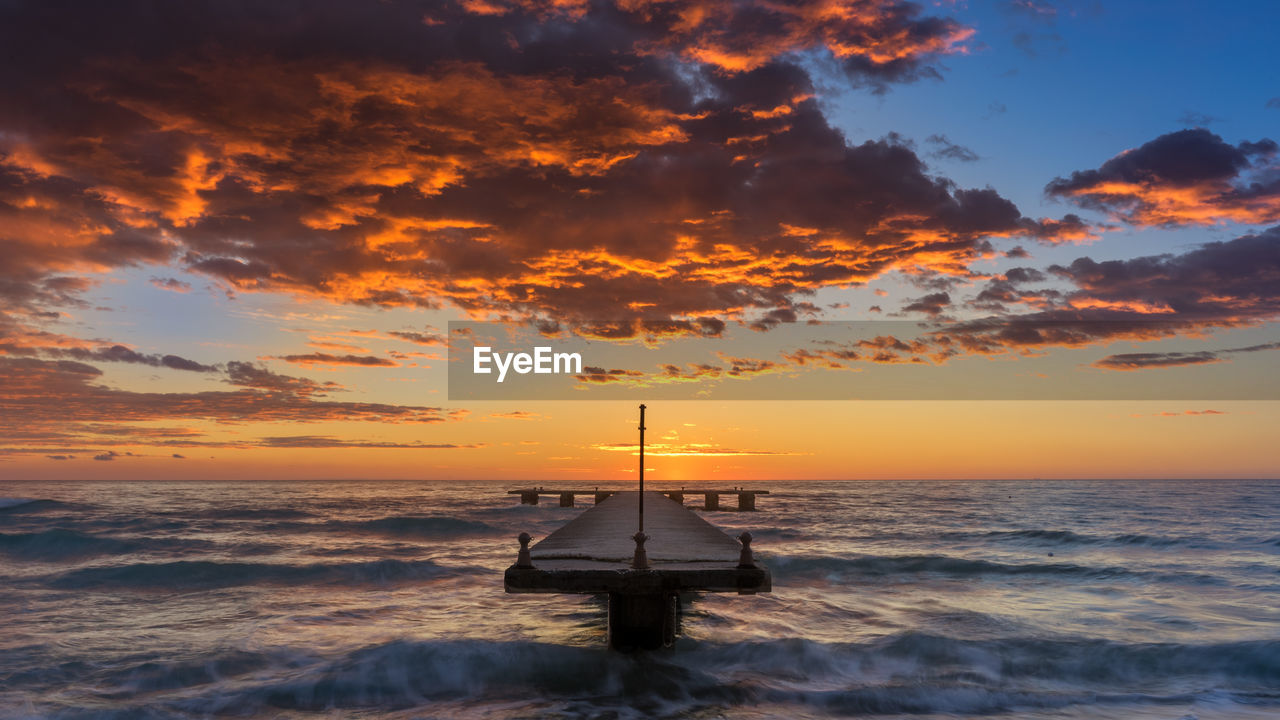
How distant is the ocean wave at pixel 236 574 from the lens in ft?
103

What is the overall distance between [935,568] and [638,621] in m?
23.7

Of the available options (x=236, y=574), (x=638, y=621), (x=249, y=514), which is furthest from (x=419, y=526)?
(x=638, y=621)

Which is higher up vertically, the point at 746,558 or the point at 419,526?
the point at 746,558

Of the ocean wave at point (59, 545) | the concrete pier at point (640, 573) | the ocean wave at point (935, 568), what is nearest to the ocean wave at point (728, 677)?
the concrete pier at point (640, 573)

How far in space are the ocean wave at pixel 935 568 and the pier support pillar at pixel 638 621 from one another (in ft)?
57.1

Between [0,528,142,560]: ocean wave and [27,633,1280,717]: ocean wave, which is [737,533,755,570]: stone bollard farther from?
[0,528,142,560]: ocean wave

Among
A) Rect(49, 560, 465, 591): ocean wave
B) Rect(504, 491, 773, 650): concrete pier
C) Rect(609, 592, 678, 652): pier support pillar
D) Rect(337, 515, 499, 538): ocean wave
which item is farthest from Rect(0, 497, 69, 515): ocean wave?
Rect(609, 592, 678, 652): pier support pillar

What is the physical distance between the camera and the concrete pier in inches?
575

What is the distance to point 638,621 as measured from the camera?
17703 millimetres

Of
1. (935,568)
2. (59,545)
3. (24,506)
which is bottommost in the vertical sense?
(24,506)

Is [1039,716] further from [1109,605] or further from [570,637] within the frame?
[1109,605]

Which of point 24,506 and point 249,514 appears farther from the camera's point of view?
point 24,506

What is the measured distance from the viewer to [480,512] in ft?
262

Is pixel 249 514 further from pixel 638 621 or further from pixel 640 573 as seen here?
pixel 640 573
